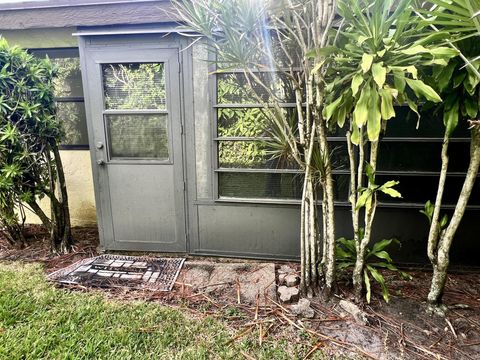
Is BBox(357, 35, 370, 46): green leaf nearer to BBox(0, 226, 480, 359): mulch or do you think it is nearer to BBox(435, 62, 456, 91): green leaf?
BBox(435, 62, 456, 91): green leaf

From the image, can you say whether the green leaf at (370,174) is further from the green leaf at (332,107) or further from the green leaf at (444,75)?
the green leaf at (444,75)

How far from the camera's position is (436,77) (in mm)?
1844

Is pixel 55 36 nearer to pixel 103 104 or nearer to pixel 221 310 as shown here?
pixel 103 104

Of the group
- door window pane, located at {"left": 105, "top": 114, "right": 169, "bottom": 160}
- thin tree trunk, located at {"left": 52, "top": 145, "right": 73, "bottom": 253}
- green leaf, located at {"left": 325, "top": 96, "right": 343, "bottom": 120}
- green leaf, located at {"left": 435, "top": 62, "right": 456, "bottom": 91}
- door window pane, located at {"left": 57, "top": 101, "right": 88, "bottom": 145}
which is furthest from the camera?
door window pane, located at {"left": 57, "top": 101, "right": 88, "bottom": 145}

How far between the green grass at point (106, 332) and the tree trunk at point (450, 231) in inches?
40.4

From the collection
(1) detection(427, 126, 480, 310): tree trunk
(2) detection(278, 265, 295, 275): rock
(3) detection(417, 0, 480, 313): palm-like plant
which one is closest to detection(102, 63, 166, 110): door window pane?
(2) detection(278, 265, 295, 275): rock

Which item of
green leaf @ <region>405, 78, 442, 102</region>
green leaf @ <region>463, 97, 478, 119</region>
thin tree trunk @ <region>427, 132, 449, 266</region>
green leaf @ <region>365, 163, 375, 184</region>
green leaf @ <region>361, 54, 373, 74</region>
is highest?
green leaf @ <region>361, 54, 373, 74</region>

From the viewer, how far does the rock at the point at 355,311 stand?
84.5 inches

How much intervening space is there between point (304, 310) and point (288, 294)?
200 millimetres

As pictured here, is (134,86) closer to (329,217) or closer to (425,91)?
(329,217)

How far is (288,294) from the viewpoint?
2404 millimetres

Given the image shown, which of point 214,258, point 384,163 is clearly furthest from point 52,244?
point 384,163

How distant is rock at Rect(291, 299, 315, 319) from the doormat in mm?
1087

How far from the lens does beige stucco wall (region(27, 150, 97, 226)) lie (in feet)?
12.5
